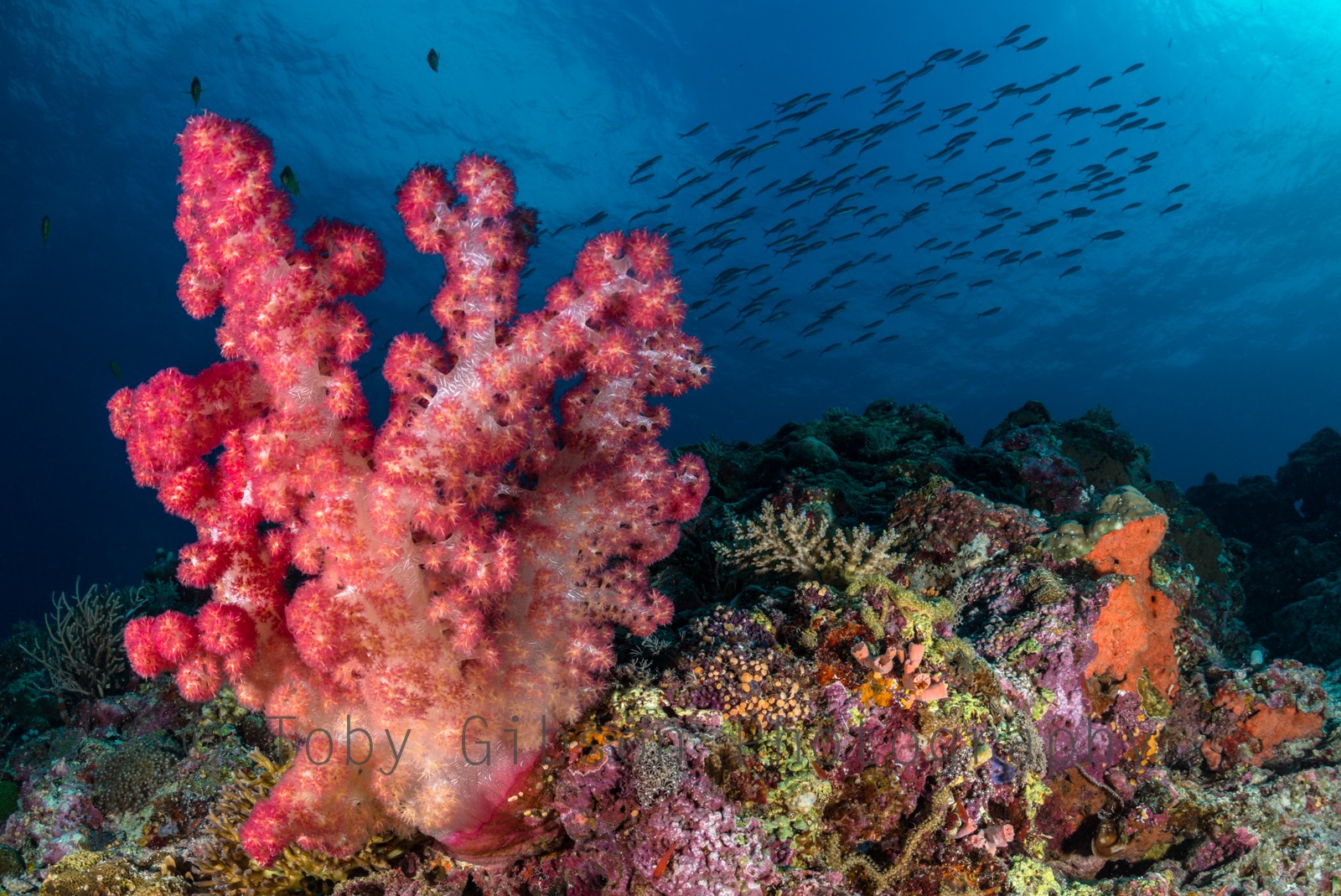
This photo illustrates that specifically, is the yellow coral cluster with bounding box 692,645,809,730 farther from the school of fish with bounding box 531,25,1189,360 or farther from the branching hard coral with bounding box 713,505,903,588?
the school of fish with bounding box 531,25,1189,360

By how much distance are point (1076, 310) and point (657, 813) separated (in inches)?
3084

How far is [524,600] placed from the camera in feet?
9.49

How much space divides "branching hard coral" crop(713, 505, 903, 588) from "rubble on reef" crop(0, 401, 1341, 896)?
0.02 m

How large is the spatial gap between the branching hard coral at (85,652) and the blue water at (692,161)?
1960 cm

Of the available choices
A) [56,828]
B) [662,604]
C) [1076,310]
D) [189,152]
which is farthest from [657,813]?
[1076,310]

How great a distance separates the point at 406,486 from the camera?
98.3 inches

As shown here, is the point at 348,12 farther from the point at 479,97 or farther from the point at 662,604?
the point at 662,604

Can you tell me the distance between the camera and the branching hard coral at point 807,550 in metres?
4.49

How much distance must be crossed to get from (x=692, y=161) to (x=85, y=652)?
53.4 m

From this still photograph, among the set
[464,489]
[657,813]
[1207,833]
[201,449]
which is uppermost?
[201,449]

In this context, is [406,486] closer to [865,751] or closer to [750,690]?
[750,690]

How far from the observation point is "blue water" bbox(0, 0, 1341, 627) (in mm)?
38625

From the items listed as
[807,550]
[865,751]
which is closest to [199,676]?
[865,751]

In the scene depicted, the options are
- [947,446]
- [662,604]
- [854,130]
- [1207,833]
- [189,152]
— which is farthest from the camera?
[854,130]
